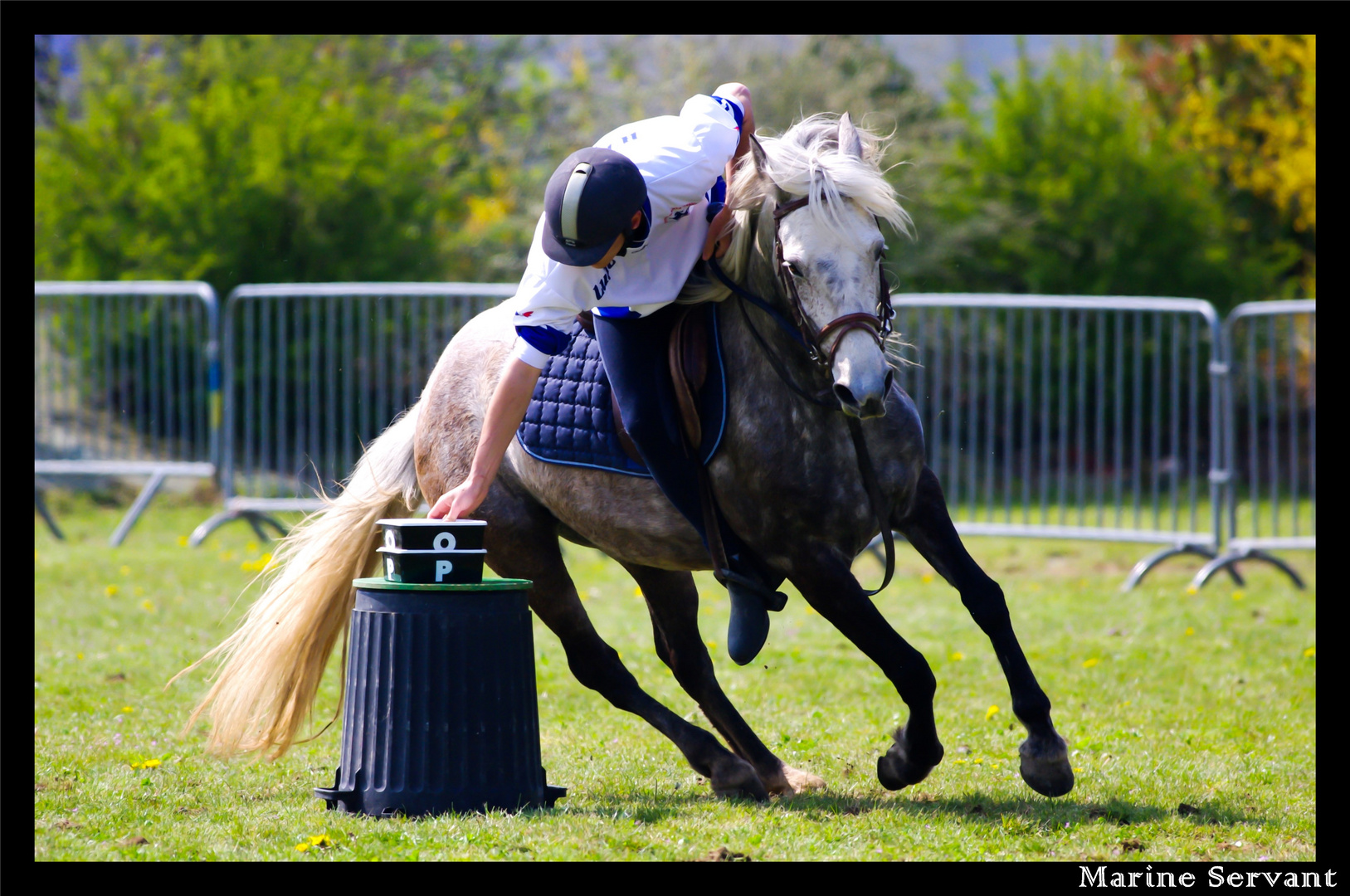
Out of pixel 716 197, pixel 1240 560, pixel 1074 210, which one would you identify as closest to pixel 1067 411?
Answer: pixel 1240 560

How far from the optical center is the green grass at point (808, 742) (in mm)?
3525

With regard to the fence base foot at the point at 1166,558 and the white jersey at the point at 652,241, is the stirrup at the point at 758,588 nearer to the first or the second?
the white jersey at the point at 652,241

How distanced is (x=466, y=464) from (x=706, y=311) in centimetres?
101

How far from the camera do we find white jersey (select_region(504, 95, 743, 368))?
3705 millimetres

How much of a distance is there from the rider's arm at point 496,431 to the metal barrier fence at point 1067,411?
557 centimetres

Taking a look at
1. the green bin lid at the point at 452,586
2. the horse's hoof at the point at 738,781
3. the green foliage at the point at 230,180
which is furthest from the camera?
the green foliage at the point at 230,180

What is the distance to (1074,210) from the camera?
15.0 metres

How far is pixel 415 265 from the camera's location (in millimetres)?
13953

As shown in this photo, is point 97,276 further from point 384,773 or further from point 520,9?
point 384,773

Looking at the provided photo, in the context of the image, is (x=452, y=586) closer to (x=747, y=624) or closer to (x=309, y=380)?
(x=747, y=624)

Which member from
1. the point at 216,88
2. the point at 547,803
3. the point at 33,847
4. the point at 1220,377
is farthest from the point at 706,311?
the point at 216,88

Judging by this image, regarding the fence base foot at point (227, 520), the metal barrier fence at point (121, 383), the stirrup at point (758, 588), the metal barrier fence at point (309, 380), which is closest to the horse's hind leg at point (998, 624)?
the stirrup at point (758, 588)

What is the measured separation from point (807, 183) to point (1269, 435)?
9.08 m

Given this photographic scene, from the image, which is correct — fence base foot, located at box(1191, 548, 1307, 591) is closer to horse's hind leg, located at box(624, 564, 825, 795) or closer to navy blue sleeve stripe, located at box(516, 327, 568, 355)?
horse's hind leg, located at box(624, 564, 825, 795)
